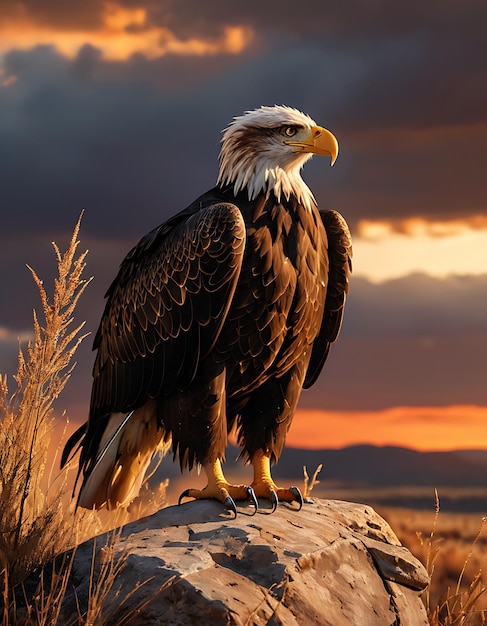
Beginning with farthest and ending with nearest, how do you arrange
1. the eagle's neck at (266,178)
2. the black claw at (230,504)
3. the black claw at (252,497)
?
the eagle's neck at (266,178) < the black claw at (252,497) < the black claw at (230,504)

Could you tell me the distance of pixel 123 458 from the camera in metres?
7.45

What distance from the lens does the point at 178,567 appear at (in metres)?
5.36

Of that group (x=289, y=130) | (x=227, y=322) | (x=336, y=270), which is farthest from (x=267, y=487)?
(x=289, y=130)

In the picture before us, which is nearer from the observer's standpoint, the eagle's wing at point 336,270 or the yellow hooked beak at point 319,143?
the yellow hooked beak at point 319,143

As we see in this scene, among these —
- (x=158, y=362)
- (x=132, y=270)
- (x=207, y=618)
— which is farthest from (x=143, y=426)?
(x=207, y=618)

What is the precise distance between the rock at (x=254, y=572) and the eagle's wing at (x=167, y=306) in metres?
1.05

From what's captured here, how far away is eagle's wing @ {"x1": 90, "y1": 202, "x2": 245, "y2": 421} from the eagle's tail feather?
14cm

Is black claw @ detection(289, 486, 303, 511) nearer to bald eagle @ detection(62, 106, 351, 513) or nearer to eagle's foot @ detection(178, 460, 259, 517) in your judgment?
bald eagle @ detection(62, 106, 351, 513)

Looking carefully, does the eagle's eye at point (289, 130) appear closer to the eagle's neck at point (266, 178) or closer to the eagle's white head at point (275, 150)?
the eagle's white head at point (275, 150)

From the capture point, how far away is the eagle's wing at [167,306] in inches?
260

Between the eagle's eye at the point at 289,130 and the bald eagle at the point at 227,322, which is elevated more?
the eagle's eye at the point at 289,130

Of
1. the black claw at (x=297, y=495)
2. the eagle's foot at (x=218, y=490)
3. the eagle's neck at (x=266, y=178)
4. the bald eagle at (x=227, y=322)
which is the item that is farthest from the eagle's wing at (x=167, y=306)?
the black claw at (x=297, y=495)

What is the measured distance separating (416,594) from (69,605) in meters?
2.37

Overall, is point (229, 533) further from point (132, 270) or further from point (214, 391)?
point (132, 270)
